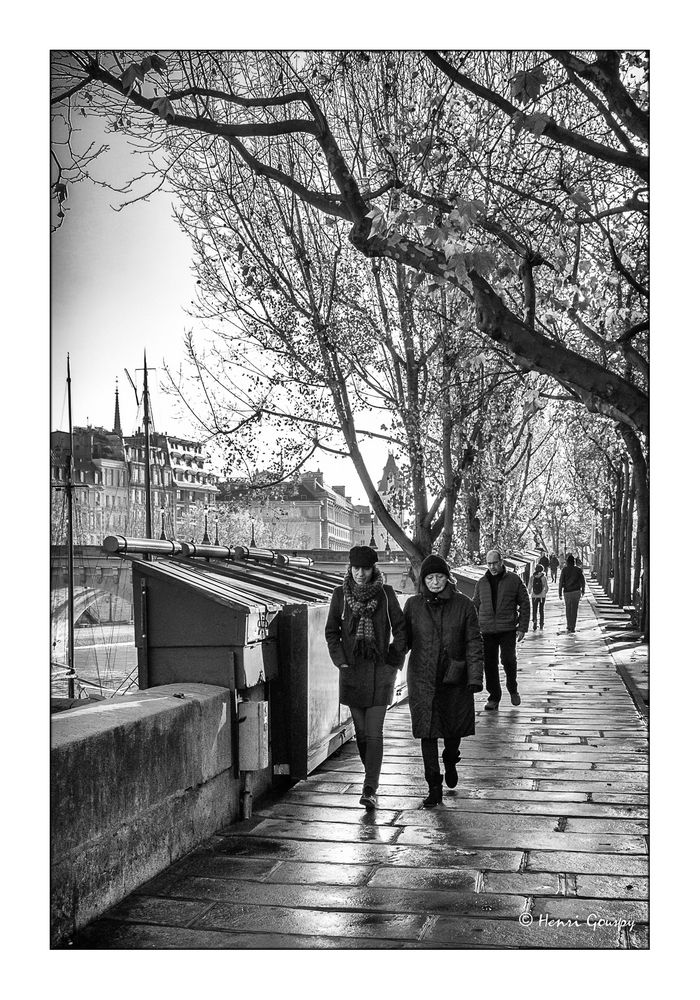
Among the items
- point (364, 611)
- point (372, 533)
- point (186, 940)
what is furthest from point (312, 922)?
point (372, 533)

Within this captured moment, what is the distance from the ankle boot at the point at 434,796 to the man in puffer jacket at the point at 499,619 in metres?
3.37

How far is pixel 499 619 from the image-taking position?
30.3 ft

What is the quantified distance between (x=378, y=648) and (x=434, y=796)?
2.78 feet

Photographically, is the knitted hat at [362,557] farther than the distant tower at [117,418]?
Yes

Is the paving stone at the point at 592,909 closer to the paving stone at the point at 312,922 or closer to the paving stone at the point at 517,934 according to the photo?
the paving stone at the point at 517,934

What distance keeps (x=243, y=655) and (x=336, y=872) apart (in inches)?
51.0

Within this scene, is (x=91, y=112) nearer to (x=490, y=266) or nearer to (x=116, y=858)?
(x=490, y=266)

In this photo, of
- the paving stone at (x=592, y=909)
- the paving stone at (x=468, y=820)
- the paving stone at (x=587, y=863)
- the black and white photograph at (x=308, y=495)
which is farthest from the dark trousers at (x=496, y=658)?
the paving stone at (x=592, y=909)

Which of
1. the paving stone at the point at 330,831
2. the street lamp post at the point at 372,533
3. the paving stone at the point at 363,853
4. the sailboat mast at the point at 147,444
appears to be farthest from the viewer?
the street lamp post at the point at 372,533

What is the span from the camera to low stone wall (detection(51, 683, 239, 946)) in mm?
3840

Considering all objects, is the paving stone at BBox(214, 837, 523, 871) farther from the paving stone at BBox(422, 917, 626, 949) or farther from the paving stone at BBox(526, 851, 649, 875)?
the paving stone at BBox(422, 917, 626, 949)

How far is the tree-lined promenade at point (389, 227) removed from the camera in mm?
4770

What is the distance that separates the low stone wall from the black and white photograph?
15 mm
